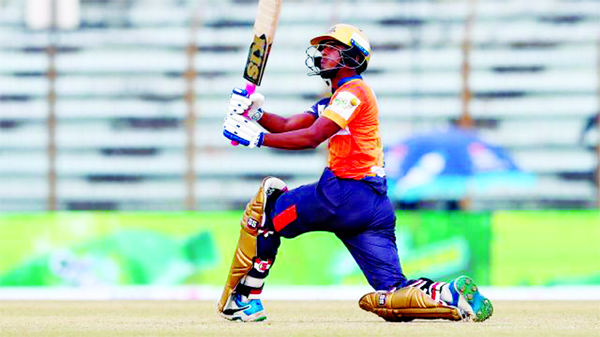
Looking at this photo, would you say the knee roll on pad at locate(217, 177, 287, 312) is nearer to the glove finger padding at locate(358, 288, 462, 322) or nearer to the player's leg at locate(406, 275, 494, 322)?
the glove finger padding at locate(358, 288, 462, 322)

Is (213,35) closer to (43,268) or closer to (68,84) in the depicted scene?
(68,84)

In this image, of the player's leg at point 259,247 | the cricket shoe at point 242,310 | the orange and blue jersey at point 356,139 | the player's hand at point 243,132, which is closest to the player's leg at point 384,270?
the orange and blue jersey at point 356,139

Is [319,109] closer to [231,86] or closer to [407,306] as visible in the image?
[407,306]

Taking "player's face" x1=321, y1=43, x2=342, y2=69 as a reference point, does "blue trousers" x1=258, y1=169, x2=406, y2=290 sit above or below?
below

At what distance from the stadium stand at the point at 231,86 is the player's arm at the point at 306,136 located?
16075 mm

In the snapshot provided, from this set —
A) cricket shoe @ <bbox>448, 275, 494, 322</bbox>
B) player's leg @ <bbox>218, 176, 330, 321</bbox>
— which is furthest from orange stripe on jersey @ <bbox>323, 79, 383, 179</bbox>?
cricket shoe @ <bbox>448, 275, 494, 322</bbox>

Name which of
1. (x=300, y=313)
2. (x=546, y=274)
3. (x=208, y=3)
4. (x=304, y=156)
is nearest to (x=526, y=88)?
(x=304, y=156)

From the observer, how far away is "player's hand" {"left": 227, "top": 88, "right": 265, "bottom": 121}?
8.62 m

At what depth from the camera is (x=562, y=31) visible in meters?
25.5

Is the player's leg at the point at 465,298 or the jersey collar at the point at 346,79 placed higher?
the jersey collar at the point at 346,79

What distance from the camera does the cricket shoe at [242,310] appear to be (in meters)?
8.86

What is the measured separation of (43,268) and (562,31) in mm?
12890

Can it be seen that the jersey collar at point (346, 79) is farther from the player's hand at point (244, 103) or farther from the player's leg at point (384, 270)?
the player's leg at point (384, 270)

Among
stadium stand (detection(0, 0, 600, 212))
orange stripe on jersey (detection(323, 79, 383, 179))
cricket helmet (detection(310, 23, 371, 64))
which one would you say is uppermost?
cricket helmet (detection(310, 23, 371, 64))
